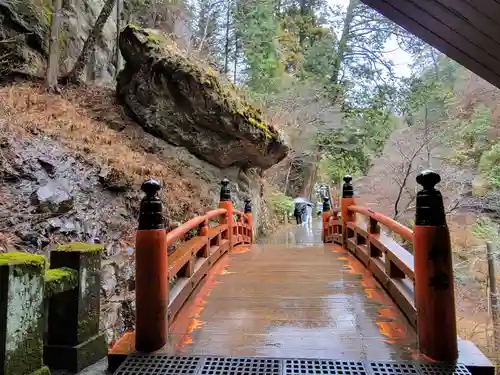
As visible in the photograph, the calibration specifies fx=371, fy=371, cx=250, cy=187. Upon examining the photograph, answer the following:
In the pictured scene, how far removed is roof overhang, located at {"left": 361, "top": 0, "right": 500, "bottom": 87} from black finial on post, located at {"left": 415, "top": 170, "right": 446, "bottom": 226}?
154 centimetres

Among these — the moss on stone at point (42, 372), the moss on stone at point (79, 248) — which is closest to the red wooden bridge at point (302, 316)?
the moss on stone at point (79, 248)

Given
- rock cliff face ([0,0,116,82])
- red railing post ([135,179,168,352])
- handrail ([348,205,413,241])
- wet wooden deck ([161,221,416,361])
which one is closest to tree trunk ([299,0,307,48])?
rock cliff face ([0,0,116,82])

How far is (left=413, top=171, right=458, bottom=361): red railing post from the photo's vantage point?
2248 millimetres

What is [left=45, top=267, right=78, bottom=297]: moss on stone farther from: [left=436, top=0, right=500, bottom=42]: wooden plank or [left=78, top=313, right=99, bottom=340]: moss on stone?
[left=436, top=0, right=500, bottom=42]: wooden plank

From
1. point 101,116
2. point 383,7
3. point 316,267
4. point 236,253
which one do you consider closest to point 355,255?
point 316,267

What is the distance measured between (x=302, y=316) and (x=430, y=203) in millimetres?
1449

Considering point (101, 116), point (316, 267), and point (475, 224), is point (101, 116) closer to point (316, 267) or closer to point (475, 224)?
point (316, 267)

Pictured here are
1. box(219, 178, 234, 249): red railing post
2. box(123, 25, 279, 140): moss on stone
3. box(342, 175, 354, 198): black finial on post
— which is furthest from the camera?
box(123, 25, 279, 140): moss on stone

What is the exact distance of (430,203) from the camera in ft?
7.68

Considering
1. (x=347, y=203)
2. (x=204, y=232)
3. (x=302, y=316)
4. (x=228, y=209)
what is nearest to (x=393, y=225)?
(x=302, y=316)

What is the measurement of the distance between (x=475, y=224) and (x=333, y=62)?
34.5 ft

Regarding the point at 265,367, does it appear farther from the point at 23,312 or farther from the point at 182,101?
the point at 182,101

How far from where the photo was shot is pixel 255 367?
2.25 meters

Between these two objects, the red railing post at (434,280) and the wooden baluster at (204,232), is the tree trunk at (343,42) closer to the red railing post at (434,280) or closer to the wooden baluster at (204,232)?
the wooden baluster at (204,232)
